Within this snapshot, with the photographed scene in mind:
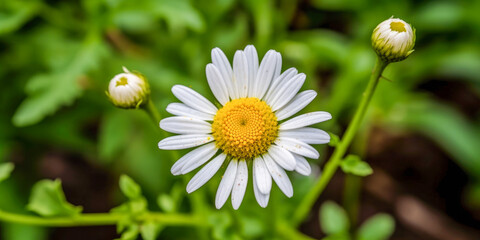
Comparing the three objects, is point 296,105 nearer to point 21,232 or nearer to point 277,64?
point 277,64

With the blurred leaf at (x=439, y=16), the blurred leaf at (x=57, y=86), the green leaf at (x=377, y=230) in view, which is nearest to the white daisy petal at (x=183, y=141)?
the blurred leaf at (x=57, y=86)

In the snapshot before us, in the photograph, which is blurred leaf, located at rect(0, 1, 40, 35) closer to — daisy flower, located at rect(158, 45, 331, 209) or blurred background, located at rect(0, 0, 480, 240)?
blurred background, located at rect(0, 0, 480, 240)

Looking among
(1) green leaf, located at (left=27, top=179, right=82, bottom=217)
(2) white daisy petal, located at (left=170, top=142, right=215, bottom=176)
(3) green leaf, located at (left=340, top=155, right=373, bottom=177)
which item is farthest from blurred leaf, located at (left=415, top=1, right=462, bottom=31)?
(1) green leaf, located at (left=27, top=179, right=82, bottom=217)

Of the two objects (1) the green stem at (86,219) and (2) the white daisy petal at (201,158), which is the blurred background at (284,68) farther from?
(2) the white daisy petal at (201,158)

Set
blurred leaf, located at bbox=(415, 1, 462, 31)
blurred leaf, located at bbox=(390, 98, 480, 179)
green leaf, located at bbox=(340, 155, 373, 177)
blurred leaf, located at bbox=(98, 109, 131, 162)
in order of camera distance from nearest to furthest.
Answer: green leaf, located at bbox=(340, 155, 373, 177) < blurred leaf, located at bbox=(98, 109, 131, 162) < blurred leaf, located at bbox=(390, 98, 480, 179) < blurred leaf, located at bbox=(415, 1, 462, 31)

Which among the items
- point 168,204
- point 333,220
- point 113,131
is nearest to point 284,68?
point 333,220

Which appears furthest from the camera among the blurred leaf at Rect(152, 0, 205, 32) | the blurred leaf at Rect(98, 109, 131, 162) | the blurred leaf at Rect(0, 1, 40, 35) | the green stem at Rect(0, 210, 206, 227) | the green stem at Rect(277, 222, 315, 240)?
the blurred leaf at Rect(98, 109, 131, 162)
